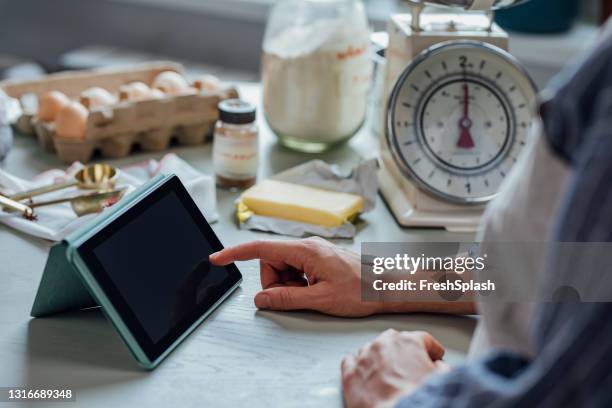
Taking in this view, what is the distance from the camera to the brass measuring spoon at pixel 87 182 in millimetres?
1416

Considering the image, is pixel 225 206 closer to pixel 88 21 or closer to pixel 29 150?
pixel 29 150

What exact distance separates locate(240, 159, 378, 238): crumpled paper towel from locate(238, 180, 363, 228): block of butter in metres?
0.01

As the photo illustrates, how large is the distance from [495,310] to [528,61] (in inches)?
96.4

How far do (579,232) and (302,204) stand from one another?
0.82m

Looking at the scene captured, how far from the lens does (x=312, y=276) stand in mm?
1178

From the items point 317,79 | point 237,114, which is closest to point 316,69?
point 317,79

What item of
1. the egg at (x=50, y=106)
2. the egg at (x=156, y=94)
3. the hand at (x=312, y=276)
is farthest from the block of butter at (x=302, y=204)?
the egg at (x=50, y=106)

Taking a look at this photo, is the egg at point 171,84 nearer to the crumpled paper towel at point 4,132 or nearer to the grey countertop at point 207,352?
the crumpled paper towel at point 4,132

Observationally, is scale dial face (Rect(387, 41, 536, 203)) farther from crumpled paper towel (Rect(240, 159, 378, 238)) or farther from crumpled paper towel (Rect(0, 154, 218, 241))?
crumpled paper towel (Rect(0, 154, 218, 241))

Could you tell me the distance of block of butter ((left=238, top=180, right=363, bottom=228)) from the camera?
142 cm

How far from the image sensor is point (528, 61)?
3057 millimetres

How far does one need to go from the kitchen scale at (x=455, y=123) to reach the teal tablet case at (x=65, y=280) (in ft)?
1.60

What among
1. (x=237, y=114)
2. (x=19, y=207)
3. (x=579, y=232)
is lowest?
(x=19, y=207)

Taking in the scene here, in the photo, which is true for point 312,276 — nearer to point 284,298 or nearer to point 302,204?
point 284,298
